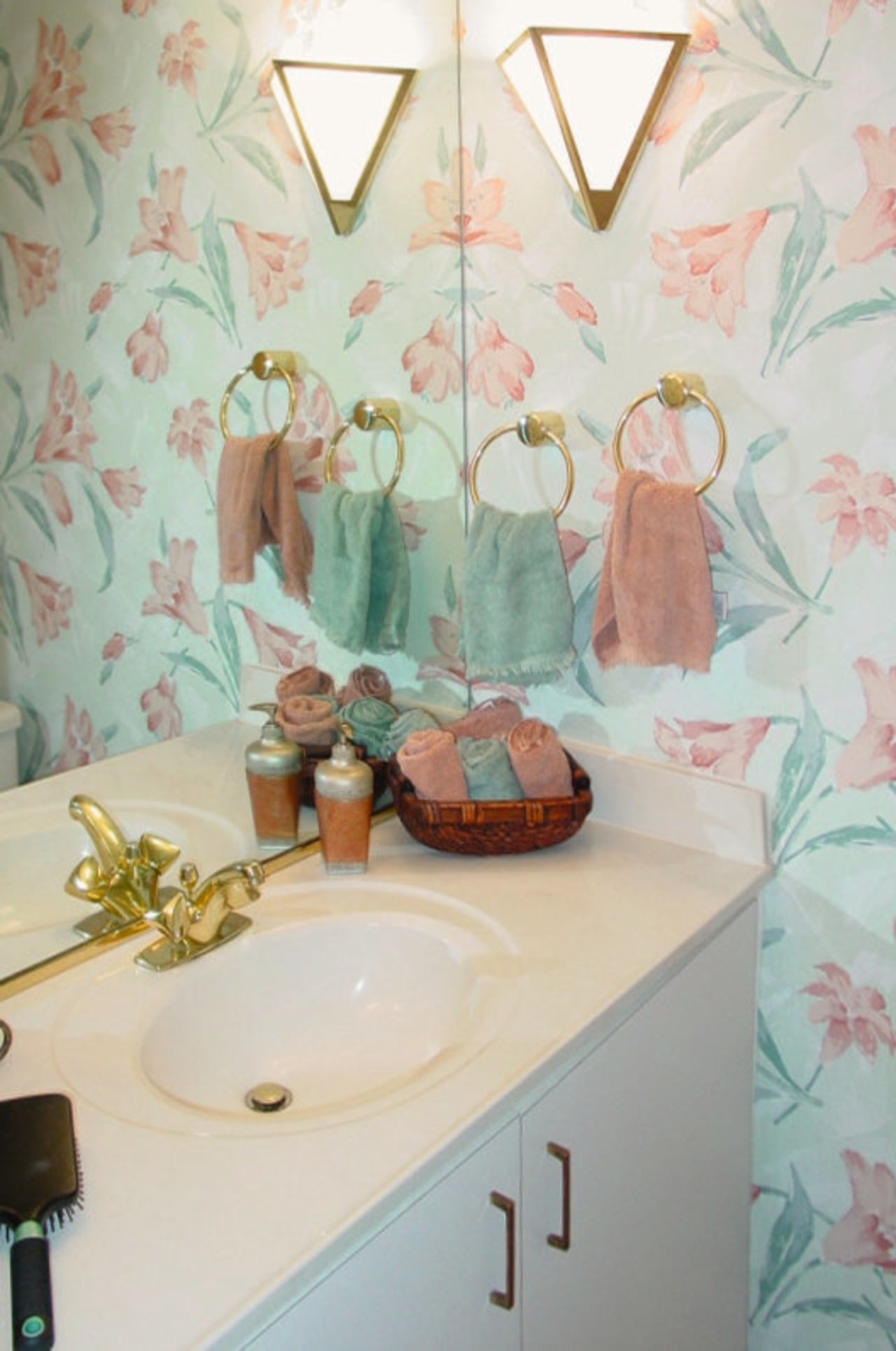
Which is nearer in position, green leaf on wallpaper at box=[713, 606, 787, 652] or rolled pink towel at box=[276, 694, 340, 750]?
green leaf on wallpaper at box=[713, 606, 787, 652]

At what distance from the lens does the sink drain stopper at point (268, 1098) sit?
1144mm

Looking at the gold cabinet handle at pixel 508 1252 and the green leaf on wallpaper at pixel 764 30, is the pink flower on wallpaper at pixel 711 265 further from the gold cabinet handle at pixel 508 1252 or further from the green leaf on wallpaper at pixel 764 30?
the gold cabinet handle at pixel 508 1252

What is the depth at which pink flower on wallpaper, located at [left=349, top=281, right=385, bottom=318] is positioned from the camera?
156cm

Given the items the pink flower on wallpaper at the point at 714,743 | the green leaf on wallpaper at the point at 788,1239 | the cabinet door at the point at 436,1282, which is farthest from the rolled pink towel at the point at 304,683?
the green leaf on wallpaper at the point at 788,1239

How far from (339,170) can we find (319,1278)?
129cm

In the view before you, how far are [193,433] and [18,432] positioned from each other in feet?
0.88

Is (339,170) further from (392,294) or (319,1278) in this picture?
(319,1278)

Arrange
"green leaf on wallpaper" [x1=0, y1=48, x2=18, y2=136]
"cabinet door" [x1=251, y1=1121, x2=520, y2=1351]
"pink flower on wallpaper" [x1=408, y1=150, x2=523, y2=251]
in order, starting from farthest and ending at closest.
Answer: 1. "pink flower on wallpaper" [x1=408, y1=150, x2=523, y2=251]
2. "green leaf on wallpaper" [x1=0, y1=48, x2=18, y2=136]
3. "cabinet door" [x1=251, y1=1121, x2=520, y2=1351]

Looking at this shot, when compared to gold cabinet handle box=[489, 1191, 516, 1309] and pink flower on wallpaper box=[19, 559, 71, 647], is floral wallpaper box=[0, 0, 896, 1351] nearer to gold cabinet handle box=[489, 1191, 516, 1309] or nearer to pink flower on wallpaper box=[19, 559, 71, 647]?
pink flower on wallpaper box=[19, 559, 71, 647]

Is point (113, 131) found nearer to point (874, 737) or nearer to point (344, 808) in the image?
point (344, 808)

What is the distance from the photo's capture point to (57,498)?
44.3 inches

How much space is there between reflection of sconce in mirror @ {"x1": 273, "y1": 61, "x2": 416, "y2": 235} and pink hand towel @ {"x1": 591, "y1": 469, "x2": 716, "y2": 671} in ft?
1.79

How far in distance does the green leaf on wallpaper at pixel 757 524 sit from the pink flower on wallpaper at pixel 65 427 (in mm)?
729

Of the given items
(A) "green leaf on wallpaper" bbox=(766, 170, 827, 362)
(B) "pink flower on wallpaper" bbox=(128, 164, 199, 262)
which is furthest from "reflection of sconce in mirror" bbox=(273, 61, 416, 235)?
(A) "green leaf on wallpaper" bbox=(766, 170, 827, 362)
